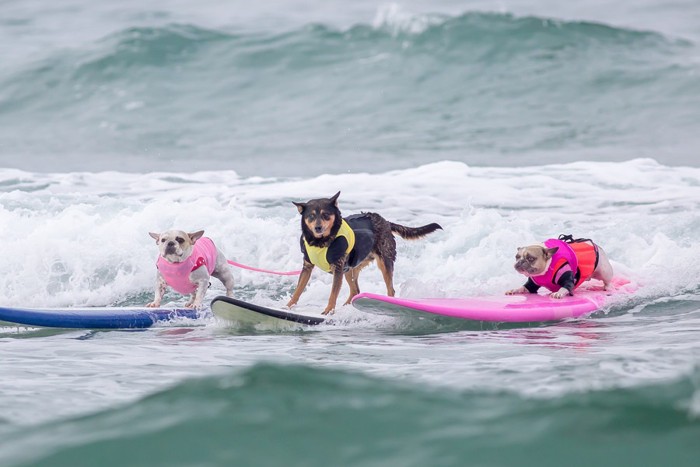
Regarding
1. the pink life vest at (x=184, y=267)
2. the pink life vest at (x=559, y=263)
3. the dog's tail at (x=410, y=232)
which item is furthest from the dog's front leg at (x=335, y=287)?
the pink life vest at (x=559, y=263)

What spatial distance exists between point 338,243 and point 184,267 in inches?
56.1

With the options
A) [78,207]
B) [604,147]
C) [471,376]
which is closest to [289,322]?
[471,376]

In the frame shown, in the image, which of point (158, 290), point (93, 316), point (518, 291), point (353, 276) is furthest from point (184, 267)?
point (518, 291)

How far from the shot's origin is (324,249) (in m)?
8.38

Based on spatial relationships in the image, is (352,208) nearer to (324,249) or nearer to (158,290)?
(158,290)

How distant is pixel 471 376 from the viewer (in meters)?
5.26

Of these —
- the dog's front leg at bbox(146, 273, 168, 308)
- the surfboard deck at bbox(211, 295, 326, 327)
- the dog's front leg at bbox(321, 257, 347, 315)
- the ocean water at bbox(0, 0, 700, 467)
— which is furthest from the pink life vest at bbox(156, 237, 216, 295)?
the dog's front leg at bbox(321, 257, 347, 315)

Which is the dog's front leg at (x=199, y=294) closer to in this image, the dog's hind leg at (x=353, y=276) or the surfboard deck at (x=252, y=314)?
the surfboard deck at (x=252, y=314)

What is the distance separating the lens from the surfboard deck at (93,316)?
26.9 feet

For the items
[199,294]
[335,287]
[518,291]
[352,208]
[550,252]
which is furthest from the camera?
[352,208]

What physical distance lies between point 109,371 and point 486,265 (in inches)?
239

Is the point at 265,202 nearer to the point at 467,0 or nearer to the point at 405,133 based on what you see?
the point at 405,133

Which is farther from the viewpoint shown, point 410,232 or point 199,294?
point 410,232

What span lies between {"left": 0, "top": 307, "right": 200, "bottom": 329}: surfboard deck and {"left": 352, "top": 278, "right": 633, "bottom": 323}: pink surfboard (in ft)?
5.70
